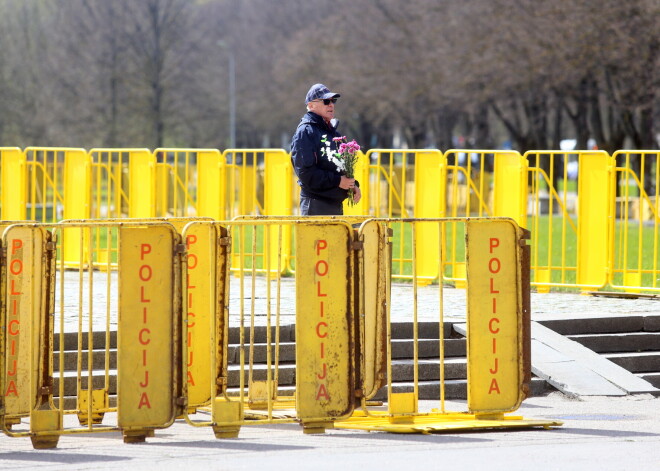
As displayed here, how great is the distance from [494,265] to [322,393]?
4.49 ft

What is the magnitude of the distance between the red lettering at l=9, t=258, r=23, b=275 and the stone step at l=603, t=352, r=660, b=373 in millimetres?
5276

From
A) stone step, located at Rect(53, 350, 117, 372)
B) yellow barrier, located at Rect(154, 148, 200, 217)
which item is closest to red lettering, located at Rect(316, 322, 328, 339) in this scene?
stone step, located at Rect(53, 350, 117, 372)

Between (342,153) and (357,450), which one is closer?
(357,450)

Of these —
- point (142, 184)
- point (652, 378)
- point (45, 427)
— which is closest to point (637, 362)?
point (652, 378)

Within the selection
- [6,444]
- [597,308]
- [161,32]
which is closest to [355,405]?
[6,444]

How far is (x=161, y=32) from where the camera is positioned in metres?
60.4

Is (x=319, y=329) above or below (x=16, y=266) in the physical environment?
below

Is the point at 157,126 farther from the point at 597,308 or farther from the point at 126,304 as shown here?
the point at 126,304

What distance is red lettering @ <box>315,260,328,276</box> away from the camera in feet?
27.9

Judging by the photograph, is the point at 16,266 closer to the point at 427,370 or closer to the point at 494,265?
the point at 494,265

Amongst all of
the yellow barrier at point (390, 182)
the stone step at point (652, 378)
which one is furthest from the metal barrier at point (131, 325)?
the yellow barrier at point (390, 182)

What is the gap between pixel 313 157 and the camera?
11.3 meters

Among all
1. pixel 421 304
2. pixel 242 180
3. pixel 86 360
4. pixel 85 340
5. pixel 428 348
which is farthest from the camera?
pixel 242 180

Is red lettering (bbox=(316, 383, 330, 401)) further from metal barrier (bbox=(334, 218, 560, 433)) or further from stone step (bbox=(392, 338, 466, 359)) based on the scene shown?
stone step (bbox=(392, 338, 466, 359))
